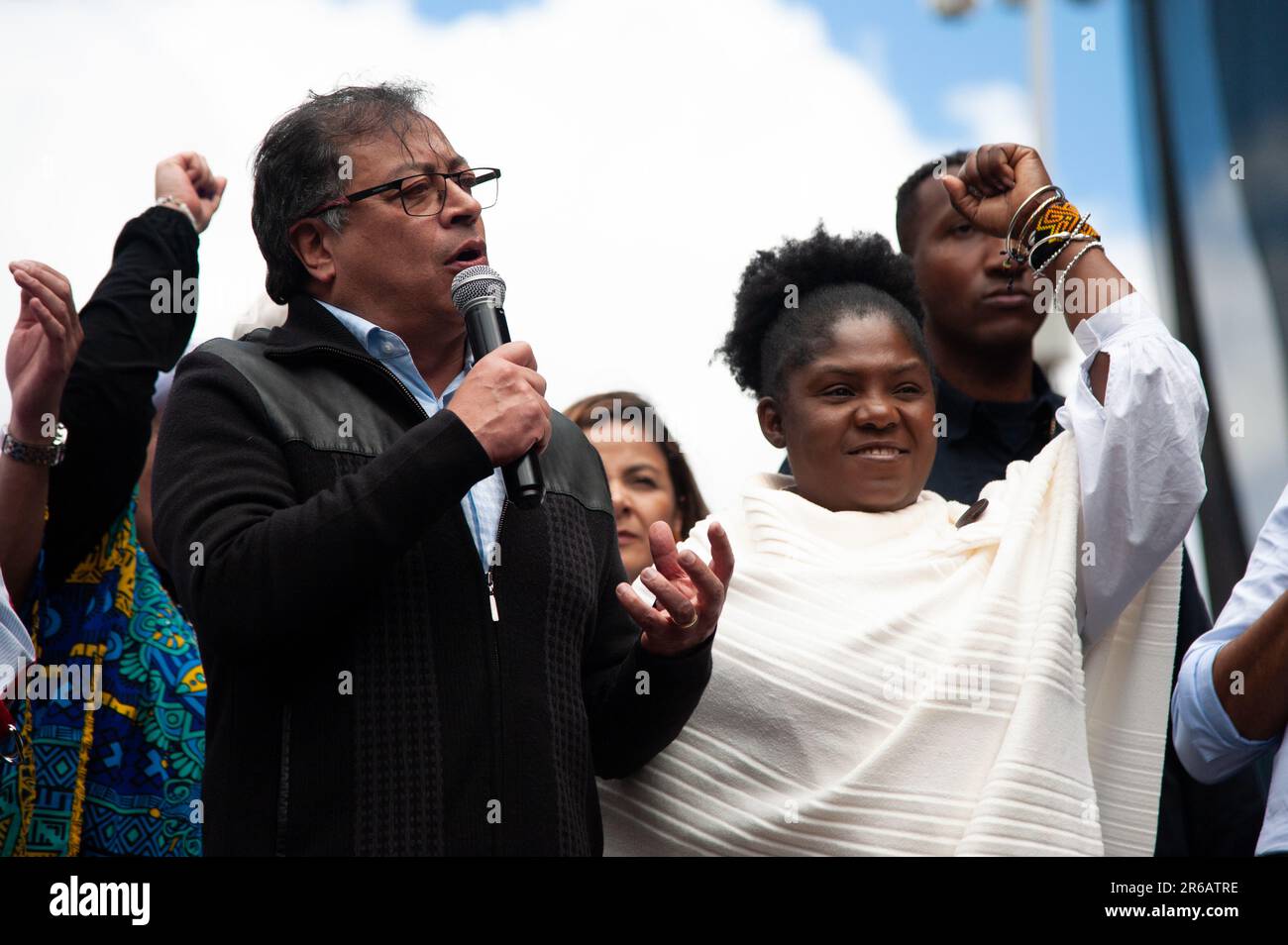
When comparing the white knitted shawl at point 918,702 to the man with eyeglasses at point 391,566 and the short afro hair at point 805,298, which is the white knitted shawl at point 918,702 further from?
the short afro hair at point 805,298

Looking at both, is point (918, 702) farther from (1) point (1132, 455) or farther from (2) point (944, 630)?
(1) point (1132, 455)

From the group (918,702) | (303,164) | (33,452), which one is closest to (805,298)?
(918,702)

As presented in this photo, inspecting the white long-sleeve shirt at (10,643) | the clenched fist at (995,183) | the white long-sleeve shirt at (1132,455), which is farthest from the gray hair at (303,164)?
the white long-sleeve shirt at (1132,455)

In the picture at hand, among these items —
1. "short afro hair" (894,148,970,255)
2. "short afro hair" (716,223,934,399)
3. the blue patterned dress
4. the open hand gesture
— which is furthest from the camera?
"short afro hair" (894,148,970,255)

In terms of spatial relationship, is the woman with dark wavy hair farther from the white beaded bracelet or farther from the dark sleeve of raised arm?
the dark sleeve of raised arm

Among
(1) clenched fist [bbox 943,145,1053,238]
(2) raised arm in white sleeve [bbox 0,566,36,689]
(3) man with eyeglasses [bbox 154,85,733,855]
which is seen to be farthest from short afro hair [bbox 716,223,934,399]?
(2) raised arm in white sleeve [bbox 0,566,36,689]

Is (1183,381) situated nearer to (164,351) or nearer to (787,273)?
(787,273)

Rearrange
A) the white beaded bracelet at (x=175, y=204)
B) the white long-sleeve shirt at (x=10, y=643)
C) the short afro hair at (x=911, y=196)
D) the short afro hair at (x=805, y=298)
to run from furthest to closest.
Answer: the short afro hair at (x=911, y=196) < the white beaded bracelet at (x=175, y=204) < the short afro hair at (x=805, y=298) < the white long-sleeve shirt at (x=10, y=643)

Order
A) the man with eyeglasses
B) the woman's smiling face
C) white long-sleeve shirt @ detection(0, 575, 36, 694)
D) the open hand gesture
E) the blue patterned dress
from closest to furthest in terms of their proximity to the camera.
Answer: the man with eyeglasses, the open hand gesture, white long-sleeve shirt @ detection(0, 575, 36, 694), the blue patterned dress, the woman's smiling face

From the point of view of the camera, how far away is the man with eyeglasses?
2.35 m

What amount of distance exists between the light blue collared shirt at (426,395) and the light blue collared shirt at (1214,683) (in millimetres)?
1254

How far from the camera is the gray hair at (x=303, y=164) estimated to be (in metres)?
2.90

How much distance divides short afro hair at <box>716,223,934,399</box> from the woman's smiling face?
Result: 58mm

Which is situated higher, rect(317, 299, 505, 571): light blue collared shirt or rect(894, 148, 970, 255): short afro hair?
rect(894, 148, 970, 255): short afro hair
